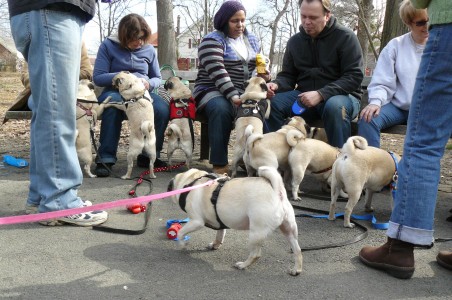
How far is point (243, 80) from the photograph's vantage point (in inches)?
221

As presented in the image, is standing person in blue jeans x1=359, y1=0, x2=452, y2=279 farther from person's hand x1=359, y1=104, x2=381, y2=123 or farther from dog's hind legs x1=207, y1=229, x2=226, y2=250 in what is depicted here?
person's hand x1=359, y1=104, x2=381, y2=123

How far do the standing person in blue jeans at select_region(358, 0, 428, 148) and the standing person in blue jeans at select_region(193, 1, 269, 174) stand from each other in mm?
1407

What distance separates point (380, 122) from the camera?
4.55 meters

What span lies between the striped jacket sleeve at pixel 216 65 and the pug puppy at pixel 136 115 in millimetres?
783

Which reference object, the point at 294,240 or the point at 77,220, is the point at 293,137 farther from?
the point at 77,220

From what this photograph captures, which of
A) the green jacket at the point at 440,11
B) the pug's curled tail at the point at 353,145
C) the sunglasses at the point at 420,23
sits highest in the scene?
the sunglasses at the point at 420,23

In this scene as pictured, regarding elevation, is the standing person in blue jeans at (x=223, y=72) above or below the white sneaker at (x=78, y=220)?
above

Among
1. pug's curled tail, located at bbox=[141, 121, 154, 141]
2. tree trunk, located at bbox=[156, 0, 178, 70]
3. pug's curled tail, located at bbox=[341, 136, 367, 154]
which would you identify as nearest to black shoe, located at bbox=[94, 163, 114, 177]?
pug's curled tail, located at bbox=[141, 121, 154, 141]

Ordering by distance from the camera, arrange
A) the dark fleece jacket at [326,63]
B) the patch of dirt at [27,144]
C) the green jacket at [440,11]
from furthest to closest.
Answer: the patch of dirt at [27,144], the dark fleece jacket at [326,63], the green jacket at [440,11]

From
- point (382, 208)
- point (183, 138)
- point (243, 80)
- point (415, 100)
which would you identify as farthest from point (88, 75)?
point (415, 100)

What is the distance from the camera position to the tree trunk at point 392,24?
6840 mm

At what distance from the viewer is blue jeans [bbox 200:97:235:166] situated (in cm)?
515

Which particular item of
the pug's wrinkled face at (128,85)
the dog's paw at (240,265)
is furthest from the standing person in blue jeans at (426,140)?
the pug's wrinkled face at (128,85)

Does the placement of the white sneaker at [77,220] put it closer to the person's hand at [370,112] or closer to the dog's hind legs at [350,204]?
the dog's hind legs at [350,204]
